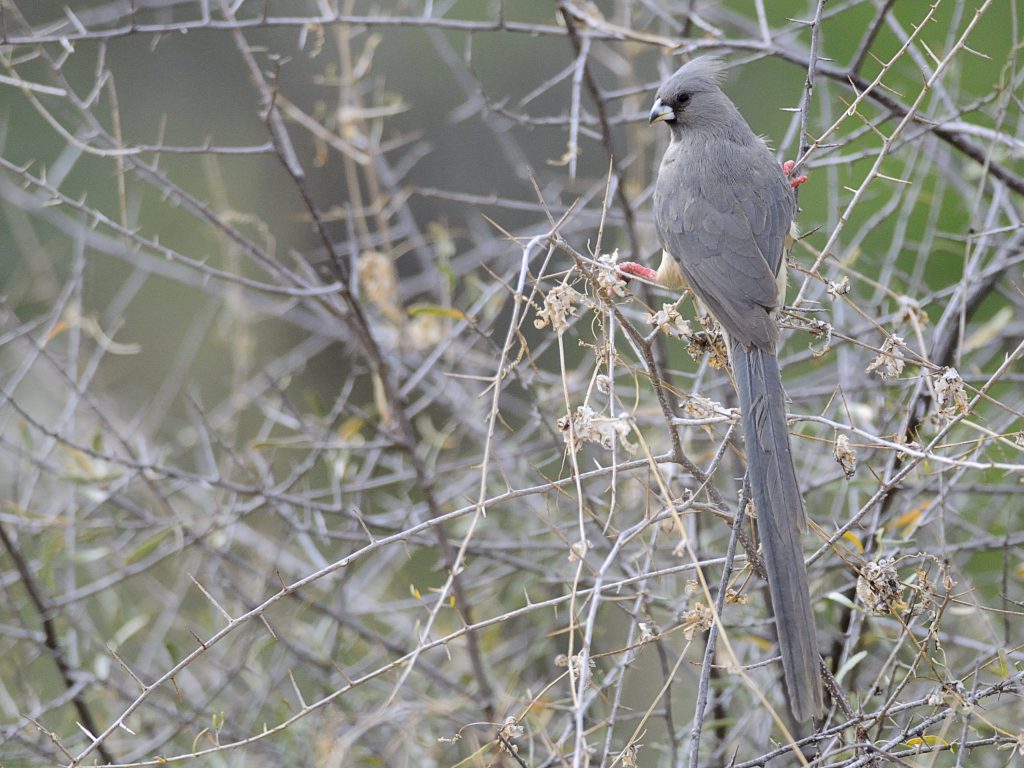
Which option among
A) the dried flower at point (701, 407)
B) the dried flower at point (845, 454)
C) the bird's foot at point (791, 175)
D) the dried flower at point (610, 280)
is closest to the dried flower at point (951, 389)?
the dried flower at point (845, 454)

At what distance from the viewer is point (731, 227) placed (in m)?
3.08

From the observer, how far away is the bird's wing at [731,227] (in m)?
2.84

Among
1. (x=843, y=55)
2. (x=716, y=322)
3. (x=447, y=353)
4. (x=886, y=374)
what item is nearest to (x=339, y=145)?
(x=447, y=353)

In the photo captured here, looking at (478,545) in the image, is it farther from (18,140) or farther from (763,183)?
(18,140)

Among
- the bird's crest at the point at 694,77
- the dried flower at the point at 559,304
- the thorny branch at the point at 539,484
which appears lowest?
the thorny branch at the point at 539,484

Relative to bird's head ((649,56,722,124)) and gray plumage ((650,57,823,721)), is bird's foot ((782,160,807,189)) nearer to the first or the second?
gray plumage ((650,57,823,721))

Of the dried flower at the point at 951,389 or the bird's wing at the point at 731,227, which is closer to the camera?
the dried flower at the point at 951,389

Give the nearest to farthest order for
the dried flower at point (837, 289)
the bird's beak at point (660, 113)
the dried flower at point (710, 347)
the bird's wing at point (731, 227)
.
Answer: the dried flower at point (837, 289) → the dried flower at point (710, 347) → the bird's wing at point (731, 227) → the bird's beak at point (660, 113)

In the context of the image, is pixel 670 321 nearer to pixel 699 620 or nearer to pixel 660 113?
pixel 699 620

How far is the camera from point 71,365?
396 centimetres

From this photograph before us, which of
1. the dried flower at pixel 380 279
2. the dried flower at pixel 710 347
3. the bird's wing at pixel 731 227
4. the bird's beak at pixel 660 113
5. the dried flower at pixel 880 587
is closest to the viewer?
the dried flower at pixel 880 587

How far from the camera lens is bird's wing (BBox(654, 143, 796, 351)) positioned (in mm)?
2844

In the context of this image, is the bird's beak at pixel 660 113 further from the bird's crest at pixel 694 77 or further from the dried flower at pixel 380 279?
the dried flower at pixel 380 279

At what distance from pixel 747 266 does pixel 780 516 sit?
918 mm
